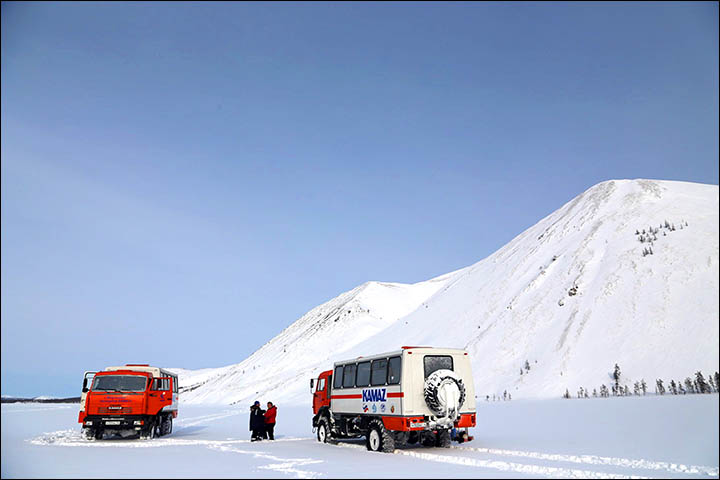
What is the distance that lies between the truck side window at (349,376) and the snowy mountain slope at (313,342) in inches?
1420

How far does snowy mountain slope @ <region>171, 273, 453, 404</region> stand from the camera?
224 ft

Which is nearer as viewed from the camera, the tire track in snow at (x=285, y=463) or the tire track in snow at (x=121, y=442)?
the tire track in snow at (x=285, y=463)

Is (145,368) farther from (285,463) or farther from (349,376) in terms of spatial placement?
(285,463)

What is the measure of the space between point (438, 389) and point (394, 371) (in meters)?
1.62

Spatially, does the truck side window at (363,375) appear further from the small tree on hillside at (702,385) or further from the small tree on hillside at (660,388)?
the small tree on hillside at (702,385)

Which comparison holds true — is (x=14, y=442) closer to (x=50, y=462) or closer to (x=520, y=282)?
(x=50, y=462)

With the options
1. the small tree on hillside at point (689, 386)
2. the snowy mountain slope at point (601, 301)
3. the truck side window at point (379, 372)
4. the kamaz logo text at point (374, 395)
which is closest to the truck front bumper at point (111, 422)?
the kamaz logo text at point (374, 395)

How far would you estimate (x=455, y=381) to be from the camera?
18.4 meters

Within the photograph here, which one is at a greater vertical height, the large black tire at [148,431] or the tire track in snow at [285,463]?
the tire track in snow at [285,463]

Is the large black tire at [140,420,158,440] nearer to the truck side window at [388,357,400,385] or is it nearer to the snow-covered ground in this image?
the snow-covered ground

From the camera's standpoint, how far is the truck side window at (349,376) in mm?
21516

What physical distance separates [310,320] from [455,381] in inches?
2994

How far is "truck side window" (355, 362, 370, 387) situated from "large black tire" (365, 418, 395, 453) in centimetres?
152

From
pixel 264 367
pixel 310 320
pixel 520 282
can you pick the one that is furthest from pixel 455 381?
pixel 310 320
